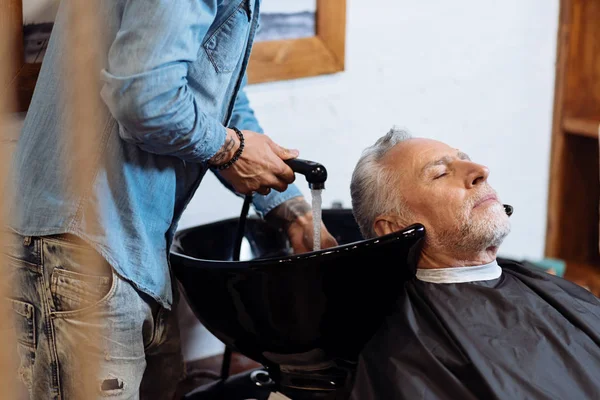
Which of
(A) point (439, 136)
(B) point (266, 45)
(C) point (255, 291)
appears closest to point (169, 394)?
(C) point (255, 291)

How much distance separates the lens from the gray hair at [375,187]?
1.82 meters

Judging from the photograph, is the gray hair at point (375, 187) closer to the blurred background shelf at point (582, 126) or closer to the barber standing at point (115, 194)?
the barber standing at point (115, 194)

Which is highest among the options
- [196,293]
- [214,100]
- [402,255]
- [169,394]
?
[214,100]

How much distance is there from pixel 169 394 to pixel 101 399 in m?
0.39

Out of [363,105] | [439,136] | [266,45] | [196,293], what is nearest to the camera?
[196,293]

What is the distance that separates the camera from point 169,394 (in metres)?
1.96

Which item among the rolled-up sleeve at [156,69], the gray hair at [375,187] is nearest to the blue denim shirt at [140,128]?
the rolled-up sleeve at [156,69]

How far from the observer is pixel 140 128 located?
1.44 m

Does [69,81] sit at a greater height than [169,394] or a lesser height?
greater

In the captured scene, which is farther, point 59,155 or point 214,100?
point 214,100

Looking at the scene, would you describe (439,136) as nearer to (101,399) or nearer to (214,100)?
(214,100)

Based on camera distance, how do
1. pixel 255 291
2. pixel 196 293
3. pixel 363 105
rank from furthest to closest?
1. pixel 363 105
2. pixel 196 293
3. pixel 255 291

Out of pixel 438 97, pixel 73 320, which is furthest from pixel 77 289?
pixel 438 97

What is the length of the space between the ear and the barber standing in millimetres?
341
